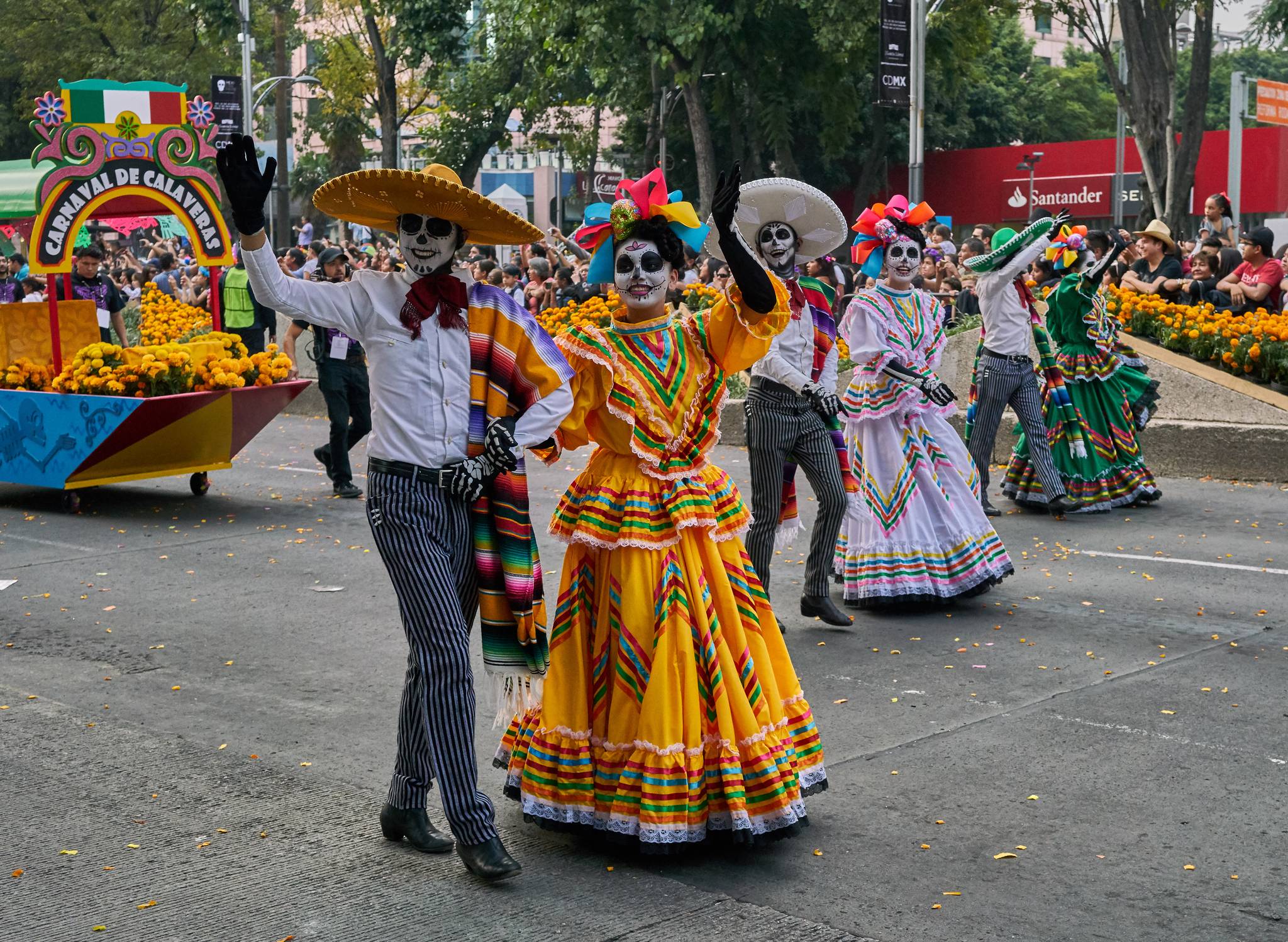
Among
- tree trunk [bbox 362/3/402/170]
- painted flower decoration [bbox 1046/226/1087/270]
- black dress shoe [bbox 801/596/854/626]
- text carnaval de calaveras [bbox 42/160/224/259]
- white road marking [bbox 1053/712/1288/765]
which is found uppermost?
tree trunk [bbox 362/3/402/170]

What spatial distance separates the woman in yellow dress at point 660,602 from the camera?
4605 millimetres

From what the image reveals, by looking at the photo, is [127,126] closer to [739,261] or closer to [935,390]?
[935,390]

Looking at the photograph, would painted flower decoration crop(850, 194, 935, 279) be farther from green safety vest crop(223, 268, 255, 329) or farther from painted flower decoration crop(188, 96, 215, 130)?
green safety vest crop(223, 268, 255, 329)

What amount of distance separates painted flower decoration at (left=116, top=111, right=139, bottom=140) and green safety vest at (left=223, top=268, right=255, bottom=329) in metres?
5.45

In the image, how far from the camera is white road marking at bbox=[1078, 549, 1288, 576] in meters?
9.03

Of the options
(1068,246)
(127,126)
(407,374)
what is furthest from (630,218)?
(127,126)

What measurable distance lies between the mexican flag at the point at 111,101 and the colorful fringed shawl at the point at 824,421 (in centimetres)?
691

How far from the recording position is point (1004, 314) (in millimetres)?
10875

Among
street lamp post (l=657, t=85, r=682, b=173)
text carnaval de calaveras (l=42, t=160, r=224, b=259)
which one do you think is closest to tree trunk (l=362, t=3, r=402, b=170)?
street lamp post (l=657, t=85, r=682, b=173)

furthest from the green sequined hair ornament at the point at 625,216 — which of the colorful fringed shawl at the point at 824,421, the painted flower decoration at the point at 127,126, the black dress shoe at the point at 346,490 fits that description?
the painted flower decoration at the point at 127,126

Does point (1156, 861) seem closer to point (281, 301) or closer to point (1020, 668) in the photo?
point (1020, 668)

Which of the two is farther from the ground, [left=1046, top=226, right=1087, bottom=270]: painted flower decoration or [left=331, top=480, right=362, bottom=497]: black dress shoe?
[left=1046, top=226, right=1087, bottom=270]: painted flower decoration

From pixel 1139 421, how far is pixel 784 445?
546 cm

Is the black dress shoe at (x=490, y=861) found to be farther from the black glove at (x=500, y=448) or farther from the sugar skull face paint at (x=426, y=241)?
the sugar skull face paint at (x=426, y=241)
